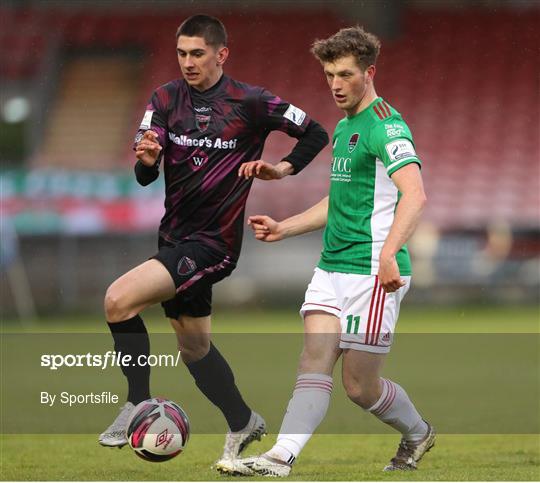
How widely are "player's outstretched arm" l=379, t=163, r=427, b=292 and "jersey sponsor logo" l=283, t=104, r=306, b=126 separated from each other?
1155 mm

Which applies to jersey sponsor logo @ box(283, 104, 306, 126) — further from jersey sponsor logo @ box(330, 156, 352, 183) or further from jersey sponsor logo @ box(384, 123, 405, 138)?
jersey sponsor logo @ box(384, 123, 405, 138)

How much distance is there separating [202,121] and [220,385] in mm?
1498

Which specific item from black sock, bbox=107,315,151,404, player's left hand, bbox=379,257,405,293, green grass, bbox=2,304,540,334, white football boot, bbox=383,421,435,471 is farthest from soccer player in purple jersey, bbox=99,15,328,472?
green grass, bbox=2,304,540,334

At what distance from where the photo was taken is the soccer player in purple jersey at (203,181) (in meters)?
6.34

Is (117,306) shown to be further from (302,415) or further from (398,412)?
(398,412)

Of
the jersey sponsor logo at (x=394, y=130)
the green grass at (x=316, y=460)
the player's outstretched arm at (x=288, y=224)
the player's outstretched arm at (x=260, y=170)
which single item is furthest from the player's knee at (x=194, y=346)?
the jersey sponsor logo at (x=394, y=130)

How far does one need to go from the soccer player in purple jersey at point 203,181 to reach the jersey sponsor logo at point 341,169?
364mm

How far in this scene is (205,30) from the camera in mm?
6438

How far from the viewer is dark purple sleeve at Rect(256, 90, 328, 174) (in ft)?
21.8

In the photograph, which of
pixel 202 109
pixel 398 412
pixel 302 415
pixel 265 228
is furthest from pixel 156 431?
pixel 202 109

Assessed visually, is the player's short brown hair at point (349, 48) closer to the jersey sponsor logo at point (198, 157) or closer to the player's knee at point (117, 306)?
the jersey sponsor logo at point (198, 157)

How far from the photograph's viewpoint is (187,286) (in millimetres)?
6379

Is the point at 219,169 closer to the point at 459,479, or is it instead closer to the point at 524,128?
the point at 459,479

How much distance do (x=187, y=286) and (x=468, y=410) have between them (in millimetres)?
3564
